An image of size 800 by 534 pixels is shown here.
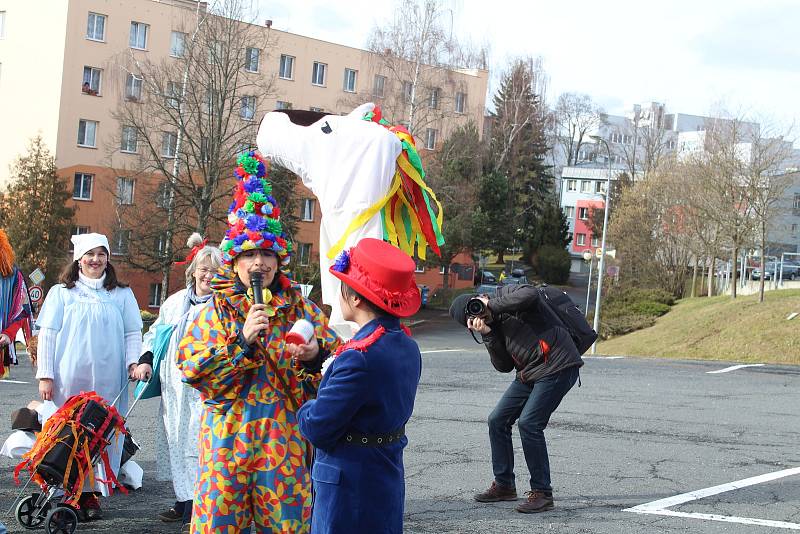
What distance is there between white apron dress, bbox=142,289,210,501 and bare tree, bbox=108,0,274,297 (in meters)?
32.2

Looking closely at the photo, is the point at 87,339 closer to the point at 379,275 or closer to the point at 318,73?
the point at 379,275

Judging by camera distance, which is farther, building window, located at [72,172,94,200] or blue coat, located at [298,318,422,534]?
building window, located at [72,172,94,200]

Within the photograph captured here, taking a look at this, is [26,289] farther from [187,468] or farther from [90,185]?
[90,185]

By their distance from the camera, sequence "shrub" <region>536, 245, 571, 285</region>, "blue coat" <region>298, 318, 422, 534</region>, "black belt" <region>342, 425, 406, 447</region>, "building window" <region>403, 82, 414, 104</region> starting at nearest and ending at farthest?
"blue coat" <region>298, 318, 422, 534</region> → "black belt" <region>342, 425, 406, 447</region> → "building window" <region>403, 82, 414, 104</region> → "shrub" <region>536, 245, 571, 285</region>

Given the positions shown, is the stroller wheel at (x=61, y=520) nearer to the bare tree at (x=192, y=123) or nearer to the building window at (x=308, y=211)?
the bare tree at (x=192, y=123)

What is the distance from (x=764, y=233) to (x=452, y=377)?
2595 cm

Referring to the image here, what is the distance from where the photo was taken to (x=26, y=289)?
23.4 feet

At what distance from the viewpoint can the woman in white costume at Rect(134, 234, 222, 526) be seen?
261 inches

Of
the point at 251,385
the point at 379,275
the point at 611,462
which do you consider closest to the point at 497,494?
the point at 611,462

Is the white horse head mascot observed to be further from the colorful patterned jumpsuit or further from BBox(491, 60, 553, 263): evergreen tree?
BBox(491, 60, 553, 263): evergreen tree

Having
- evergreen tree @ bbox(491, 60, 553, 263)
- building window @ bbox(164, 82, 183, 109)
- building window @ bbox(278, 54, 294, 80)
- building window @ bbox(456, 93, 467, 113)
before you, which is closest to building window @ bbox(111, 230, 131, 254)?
building window @ bbox(164, 82, 183, 109)

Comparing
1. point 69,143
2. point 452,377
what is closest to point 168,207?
point 69,143

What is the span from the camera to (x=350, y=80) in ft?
194

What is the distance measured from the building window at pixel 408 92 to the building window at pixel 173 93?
34.3 feet
